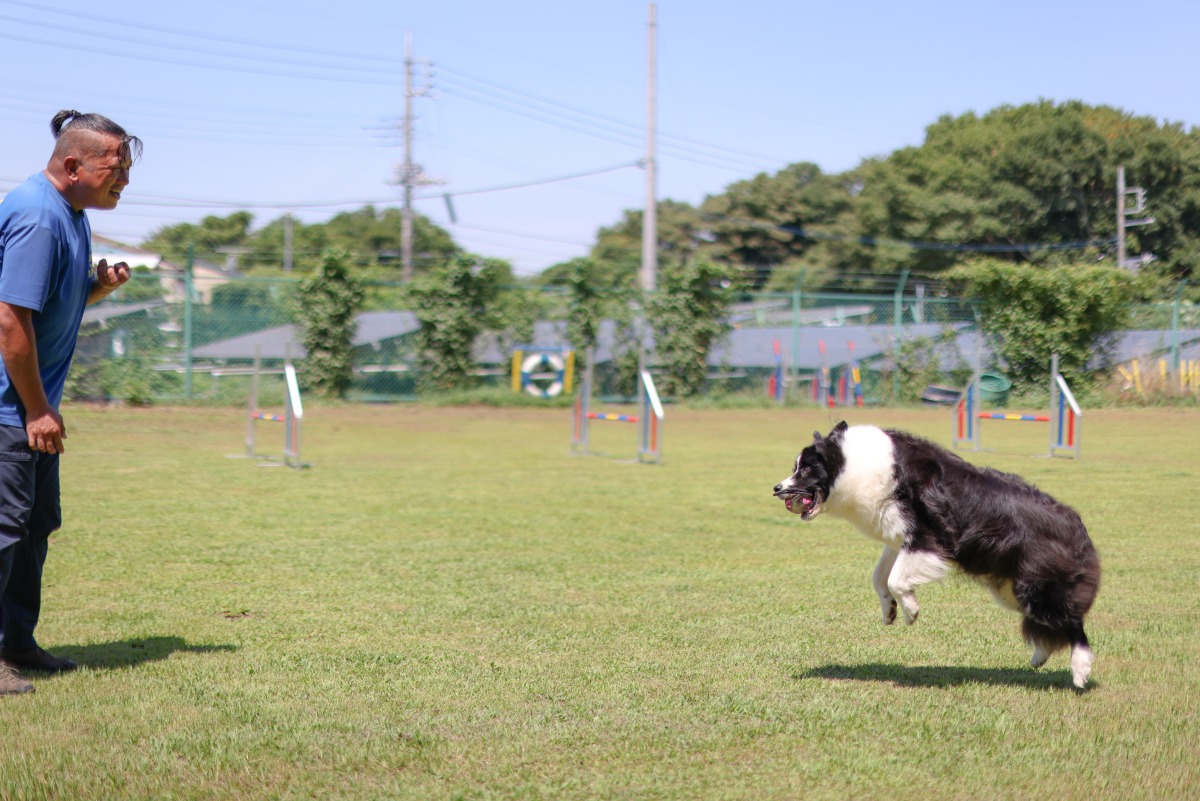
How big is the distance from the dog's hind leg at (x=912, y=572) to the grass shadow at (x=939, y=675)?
31 centimetres

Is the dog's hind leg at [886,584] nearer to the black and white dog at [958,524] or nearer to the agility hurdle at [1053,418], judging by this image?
the black and white dog at [958,524]

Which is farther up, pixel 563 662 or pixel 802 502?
pixel 802 502

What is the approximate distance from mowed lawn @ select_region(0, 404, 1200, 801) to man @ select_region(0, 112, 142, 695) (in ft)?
1.36

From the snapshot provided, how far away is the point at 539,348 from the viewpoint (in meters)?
24.2

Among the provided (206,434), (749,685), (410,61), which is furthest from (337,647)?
(410,61)

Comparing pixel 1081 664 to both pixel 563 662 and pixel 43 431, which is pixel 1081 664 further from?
pixel 43 431

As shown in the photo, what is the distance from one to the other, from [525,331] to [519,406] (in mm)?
1892

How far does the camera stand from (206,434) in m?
17.1

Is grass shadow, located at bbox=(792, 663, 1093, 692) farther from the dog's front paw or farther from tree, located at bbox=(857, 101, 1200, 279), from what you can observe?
tree, located at bbox=(857, 101, 1200, 279)

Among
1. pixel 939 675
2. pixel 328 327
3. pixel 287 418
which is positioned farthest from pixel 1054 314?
pixel 939 675

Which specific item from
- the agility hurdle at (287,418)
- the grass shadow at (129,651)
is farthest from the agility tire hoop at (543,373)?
the grass shadow at (129,651)

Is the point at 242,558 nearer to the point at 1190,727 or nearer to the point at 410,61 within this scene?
the point at 1190,727

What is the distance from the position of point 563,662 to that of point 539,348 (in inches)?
773

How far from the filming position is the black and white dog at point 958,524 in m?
4.32
